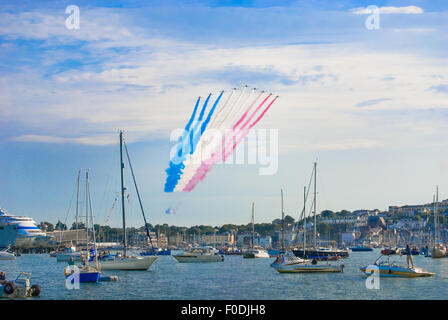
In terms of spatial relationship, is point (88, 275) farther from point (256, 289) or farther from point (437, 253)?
point (437, 253)

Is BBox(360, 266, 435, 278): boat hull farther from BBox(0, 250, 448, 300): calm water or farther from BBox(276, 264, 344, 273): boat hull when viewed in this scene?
BBox(276, 264, 344, 273): boat hull

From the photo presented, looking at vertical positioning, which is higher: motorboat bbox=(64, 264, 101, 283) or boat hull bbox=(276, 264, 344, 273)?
motorboat bbox=(64, 264, 101, 283)

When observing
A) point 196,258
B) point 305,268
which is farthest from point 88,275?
point 196,258

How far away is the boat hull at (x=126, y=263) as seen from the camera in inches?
2899

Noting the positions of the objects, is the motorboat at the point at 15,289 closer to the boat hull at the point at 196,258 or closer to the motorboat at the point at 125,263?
the motorboat at the point at 125,263

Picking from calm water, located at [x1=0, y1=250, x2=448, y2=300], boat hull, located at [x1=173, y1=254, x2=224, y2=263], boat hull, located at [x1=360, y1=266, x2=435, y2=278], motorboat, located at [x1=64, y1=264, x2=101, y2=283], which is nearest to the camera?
calm water, located at [x1=0, y1=250, x2=448, y2=300]

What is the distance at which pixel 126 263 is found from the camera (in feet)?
245

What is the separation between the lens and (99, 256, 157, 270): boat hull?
73.6 m

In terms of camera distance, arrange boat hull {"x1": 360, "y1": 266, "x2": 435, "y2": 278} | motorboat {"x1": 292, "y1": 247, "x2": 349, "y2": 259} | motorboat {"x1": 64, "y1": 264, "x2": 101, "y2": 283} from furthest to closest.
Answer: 1. motorboat {"x1": 292, "y1": 247, "x2": 349, "y2": 259}
2. boat hull {"x1": 360, "y1": 266, "x2": 435, "y2": 278}
3. motorboat {"x1": 64, "y1": 264, "x2": 101, "y2": 283}

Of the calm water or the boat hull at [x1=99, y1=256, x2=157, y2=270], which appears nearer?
the calm water

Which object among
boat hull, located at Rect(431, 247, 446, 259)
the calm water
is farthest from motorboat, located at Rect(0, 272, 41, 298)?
boat hull, located at Rect(431, 247, 446, 259)

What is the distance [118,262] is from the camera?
74375mm
